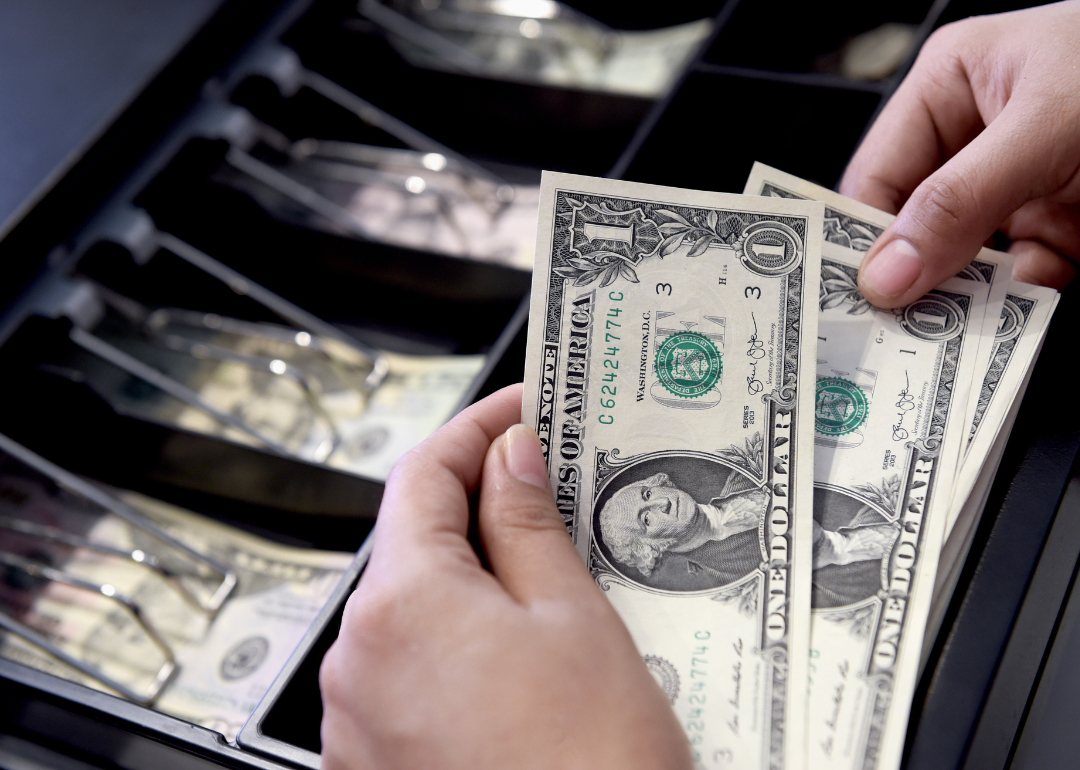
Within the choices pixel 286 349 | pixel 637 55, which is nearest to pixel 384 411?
pixel 286 349

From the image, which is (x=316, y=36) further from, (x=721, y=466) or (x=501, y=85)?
(x=721, y=466)

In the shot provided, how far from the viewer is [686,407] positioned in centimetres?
68

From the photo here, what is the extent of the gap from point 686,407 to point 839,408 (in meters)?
0.15

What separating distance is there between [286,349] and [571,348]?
0.56 meters

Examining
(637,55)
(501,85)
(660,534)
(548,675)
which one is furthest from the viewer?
(637,55)

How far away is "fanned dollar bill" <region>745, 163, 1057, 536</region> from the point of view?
0.68 metres

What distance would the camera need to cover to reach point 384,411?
1035 millimetres

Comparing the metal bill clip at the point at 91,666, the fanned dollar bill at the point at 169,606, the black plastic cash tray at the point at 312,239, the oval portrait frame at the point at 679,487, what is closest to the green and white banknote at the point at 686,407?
the oval portrait frame at the point at 679,487

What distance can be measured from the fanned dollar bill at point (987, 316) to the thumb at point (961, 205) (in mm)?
48

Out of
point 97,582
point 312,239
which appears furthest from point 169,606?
point 312,239

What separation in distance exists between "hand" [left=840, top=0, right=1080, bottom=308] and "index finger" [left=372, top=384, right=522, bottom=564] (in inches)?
14.8
